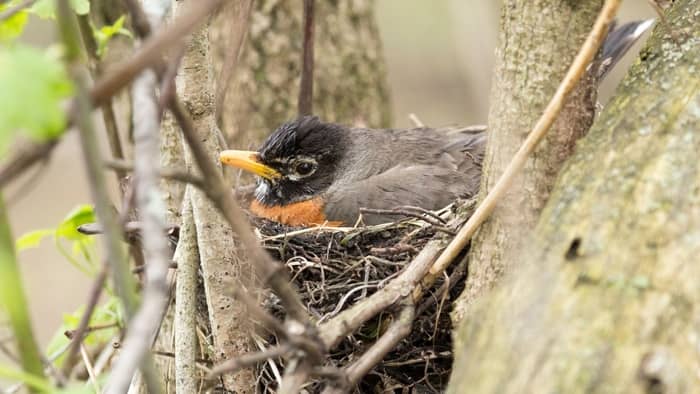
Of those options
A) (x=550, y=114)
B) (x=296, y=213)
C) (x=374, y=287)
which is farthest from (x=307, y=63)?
(x=550, y=114)

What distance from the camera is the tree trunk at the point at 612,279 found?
1831 mm

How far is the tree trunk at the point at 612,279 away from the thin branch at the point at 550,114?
0.12 meters

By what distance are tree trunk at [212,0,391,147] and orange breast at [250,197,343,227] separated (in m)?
0.44

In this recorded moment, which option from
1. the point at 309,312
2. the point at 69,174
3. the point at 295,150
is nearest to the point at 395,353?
the point at 309,312

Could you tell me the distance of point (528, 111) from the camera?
Result: 2.54 meters

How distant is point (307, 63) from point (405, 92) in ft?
22.9

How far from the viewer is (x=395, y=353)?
10.2 ft

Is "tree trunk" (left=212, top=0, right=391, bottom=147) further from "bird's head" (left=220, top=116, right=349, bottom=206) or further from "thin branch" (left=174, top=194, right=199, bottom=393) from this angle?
"thin branch" (left=174, top=194, right=199, bottom=393)

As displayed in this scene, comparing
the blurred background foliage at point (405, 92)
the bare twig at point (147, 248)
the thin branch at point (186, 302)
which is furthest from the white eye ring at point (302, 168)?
the bare twig at point (147, 248)

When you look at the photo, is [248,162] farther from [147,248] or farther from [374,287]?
[147,248]

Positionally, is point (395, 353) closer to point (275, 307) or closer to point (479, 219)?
point (275, 307)

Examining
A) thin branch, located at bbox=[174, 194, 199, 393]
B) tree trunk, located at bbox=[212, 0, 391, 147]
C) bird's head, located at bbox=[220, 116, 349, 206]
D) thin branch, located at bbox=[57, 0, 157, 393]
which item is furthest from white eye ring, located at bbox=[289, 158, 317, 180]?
thin branch, located at bbox=[57, 0, 157, 393]

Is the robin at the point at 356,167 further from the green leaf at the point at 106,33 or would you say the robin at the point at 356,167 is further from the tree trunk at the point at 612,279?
the tree trunk at the point at 612,279

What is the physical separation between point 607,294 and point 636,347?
13 cm
